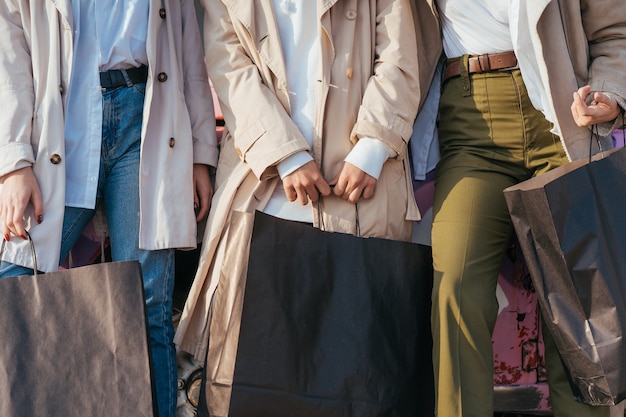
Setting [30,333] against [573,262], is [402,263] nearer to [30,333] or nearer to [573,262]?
[573,262]

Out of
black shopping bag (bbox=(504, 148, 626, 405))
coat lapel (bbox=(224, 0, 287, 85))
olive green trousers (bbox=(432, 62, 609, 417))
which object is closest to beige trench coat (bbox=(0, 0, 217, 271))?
A: coat lapel (bbox=(224, 0, 287, 85))

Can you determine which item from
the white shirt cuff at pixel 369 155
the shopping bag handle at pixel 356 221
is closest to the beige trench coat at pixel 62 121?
the shopping bag handle at pixel 356 221

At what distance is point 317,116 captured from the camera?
265 cm

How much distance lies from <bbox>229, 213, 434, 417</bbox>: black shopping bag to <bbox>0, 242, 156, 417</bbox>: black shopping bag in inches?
11.7

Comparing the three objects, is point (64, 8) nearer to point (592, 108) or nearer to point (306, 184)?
point (306, 184)

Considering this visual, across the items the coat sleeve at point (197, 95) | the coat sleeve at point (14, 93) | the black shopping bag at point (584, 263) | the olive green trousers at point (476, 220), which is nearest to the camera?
the black shopping bag at point (584, 263)

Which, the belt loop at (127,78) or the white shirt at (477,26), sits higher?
the white shirt at (477,26)

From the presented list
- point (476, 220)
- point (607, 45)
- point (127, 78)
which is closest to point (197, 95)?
point (127, 78)

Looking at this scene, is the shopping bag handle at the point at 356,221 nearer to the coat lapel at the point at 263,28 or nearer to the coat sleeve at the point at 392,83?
the coat sleeve at the point at 392,83

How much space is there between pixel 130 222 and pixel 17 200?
36 centimetres

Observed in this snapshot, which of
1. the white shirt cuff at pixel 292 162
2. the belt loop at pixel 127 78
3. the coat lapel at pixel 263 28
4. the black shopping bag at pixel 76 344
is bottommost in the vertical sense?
the black shopping bag at pixel 76 344

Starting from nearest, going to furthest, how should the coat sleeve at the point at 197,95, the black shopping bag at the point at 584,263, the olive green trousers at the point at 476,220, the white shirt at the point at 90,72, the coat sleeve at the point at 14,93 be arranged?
the black shopping bag at the point at 584,263 < the olive green trousers at the point at 476,220 < the coat sleeve at the point at 14,93 < the white shirt at the point at 90,72 < the coat sleeve at the point at 197,95

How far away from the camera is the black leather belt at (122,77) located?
271 centimetres

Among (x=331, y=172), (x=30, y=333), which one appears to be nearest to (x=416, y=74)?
(x=331, y=172)
